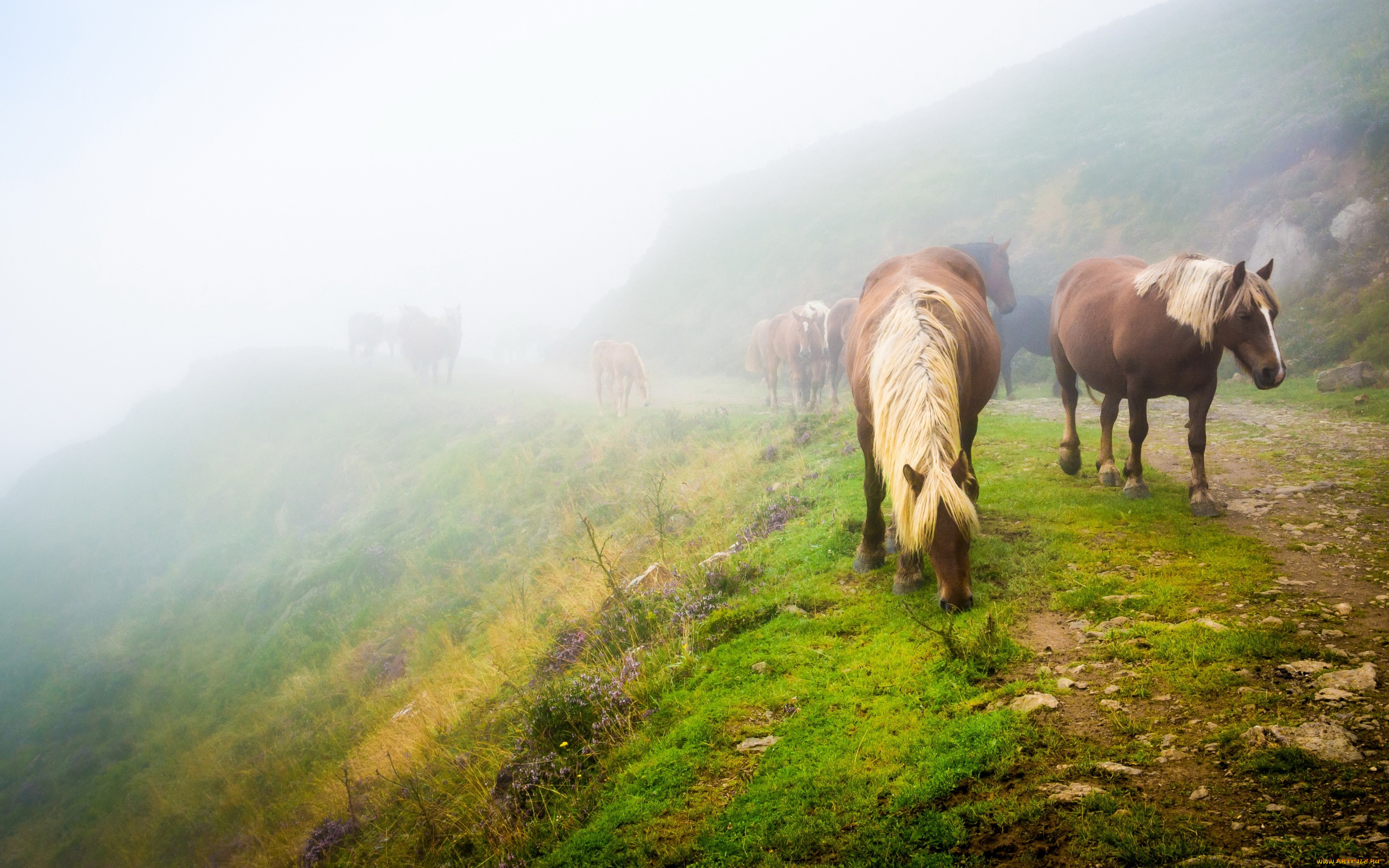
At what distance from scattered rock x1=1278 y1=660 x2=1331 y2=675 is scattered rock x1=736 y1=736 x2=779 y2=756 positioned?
231cm

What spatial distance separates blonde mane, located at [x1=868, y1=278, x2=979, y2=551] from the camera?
A: 11.6 feet

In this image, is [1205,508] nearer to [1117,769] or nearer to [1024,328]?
[1117,769]

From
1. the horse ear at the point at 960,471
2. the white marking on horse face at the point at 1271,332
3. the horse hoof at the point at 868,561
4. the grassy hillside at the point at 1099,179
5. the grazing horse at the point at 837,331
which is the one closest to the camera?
the horse ear at the point at 960,471

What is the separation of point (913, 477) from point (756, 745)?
5.67ft

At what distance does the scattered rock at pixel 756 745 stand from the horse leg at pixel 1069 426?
572 centimetres

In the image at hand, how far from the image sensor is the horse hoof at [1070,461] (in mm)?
6906

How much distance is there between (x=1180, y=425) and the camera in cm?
913

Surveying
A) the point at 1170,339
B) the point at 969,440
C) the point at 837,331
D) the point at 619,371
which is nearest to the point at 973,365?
the point at 969,440

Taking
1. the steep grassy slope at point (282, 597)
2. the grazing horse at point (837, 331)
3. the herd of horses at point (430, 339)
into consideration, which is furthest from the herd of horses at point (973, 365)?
the herd of horses at point (430, 339)

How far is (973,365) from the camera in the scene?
463cm

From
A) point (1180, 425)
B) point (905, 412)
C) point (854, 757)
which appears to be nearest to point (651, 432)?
point (1180, 425)

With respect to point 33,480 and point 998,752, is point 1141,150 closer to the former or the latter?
point 998,752

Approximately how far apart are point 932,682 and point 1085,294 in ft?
18.2

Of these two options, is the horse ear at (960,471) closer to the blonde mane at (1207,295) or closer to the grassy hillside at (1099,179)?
the blonde mane at (1207,295)
